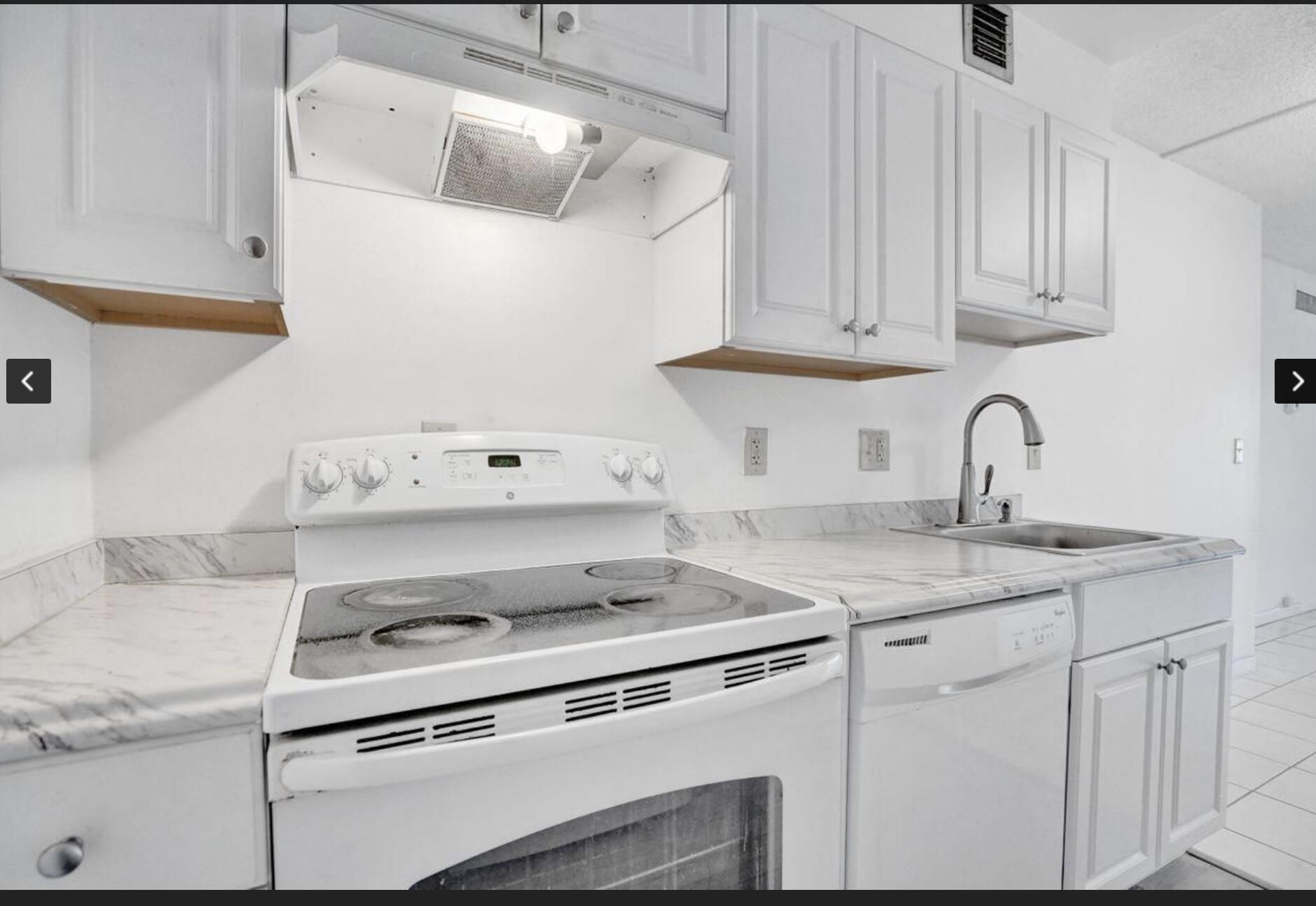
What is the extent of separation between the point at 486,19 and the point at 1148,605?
1.84 metres

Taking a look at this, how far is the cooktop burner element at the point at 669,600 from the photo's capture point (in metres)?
1.02

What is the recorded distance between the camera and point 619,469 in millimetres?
1436

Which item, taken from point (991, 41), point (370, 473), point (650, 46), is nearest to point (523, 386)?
point (370, 473)

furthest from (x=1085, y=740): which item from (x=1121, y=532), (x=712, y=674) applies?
(x=712, y=674)

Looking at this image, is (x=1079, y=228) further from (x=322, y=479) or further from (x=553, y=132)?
(x=322, y=479)

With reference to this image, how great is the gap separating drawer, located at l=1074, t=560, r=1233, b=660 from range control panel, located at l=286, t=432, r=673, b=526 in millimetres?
945

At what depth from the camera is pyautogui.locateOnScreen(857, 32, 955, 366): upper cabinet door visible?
1558mm

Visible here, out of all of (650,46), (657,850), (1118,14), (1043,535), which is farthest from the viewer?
(1043,535)

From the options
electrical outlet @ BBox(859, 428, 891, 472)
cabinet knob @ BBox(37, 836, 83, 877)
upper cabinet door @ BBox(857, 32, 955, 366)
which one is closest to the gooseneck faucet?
electrical outlet @ BBox(859, 428, 891, 472)

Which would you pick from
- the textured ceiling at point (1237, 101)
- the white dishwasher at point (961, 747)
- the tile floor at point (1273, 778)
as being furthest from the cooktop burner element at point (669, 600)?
the textured ceiling at point (1237, 101)

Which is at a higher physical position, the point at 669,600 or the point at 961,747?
the point at 669,600

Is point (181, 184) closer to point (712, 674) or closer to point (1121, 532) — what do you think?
point (712, 674)

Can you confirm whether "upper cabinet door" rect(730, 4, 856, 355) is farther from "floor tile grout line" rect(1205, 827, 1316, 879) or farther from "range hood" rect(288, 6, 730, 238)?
"floor tile grout line" rect(1205, 827, 1316, 879)

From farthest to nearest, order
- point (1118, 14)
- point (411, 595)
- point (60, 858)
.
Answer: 1. point (411, 595)
2. point (60, 858)
3. point (1118, 14)
